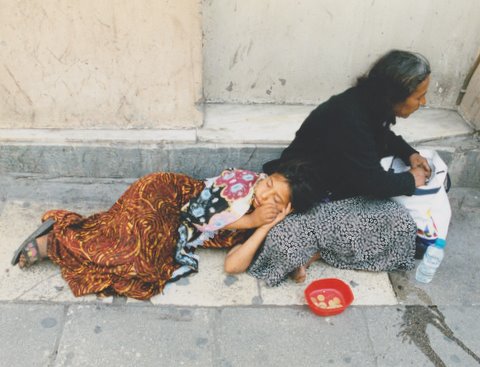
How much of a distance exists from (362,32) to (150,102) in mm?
1572

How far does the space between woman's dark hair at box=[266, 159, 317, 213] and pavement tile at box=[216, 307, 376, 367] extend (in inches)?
23.1

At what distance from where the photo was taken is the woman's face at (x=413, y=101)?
2.47 meters

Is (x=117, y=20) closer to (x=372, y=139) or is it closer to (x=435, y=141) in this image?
(x=372, y=139)

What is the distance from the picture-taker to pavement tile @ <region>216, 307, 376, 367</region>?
2377mm

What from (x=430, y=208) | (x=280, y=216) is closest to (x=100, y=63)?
(x=280, y=216)

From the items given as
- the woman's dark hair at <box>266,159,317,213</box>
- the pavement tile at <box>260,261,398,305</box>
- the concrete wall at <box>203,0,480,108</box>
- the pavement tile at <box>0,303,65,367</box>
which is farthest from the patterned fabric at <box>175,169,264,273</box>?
the concrete wall at <box>203,0,480,108</box>

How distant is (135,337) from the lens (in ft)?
7.89

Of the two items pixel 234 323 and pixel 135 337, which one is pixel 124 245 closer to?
pixel 135 337

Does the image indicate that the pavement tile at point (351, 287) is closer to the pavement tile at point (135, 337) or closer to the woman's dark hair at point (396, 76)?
the pavement tile at point (135, 337)

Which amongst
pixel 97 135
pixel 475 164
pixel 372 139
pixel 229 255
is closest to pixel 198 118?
pixel 97 135

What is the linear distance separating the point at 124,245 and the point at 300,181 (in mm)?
1019

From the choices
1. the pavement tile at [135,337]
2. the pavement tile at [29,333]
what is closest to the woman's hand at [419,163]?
the pavement tile at [135,337]

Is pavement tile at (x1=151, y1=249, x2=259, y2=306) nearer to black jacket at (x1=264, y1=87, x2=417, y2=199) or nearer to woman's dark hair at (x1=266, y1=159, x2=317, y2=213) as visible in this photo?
woman's dark hair at (x1=266, y1=159, x2=317, y2=213)

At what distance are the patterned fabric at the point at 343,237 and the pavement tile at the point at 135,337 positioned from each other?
49 cm
